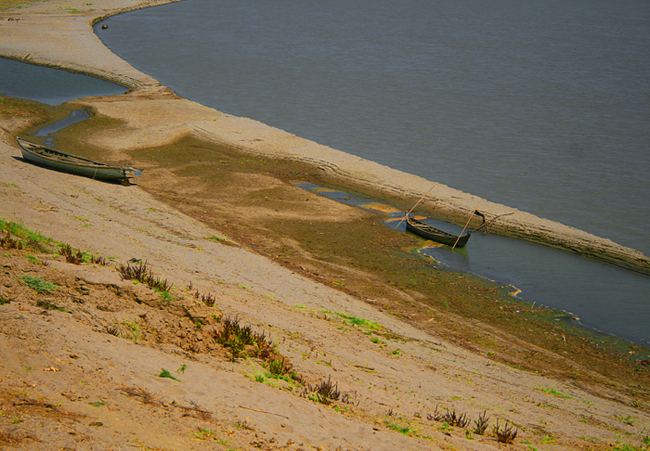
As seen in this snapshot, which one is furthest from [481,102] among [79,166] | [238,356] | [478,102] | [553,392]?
[238,356]

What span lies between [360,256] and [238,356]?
12119 mm

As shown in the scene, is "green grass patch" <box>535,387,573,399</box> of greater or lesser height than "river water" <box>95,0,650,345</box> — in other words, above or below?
below

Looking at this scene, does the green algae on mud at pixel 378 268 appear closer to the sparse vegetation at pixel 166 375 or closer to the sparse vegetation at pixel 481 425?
the sparse vegetation at pixel 481 425

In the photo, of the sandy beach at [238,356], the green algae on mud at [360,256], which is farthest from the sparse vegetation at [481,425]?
the green algae on mud at [360,256]

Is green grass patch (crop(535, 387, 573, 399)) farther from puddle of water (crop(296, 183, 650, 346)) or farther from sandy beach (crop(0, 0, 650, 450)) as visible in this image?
puddle of water (crop(296, 183, 650, 346))

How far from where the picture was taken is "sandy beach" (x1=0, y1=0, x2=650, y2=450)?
300 inches

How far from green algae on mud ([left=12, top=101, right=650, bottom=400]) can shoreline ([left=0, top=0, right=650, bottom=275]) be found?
1.42 metres

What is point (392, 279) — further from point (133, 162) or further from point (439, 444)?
point (133, 162)

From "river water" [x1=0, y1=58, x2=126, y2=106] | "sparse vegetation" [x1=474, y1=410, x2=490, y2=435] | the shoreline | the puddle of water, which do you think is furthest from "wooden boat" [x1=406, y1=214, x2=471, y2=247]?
"river water" [x1=0, y1=58, x2=126, y2=106]

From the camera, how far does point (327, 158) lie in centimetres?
3403

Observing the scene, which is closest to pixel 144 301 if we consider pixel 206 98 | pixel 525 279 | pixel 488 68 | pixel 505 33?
pixel 525 279

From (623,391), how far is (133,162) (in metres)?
28.1

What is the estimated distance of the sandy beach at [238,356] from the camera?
761cm

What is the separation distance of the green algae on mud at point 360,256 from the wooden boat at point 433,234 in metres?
0.74
